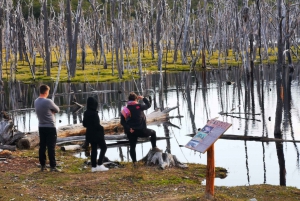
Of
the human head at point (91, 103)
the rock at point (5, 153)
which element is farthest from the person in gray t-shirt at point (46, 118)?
the rock at point (5, 153)

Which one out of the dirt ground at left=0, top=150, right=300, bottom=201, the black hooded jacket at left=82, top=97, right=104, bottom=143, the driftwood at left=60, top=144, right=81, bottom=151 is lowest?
the dirt ground at left=0, top=150, right=300, bottom=201

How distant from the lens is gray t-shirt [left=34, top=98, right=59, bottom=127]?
12.6 meters

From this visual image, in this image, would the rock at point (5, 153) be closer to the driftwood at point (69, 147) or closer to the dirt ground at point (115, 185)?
the dirt ground at point (115, 185)

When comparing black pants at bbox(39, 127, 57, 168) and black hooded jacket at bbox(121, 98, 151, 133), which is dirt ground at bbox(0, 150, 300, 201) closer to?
black pants at bbox(39, 127, 57, 168)

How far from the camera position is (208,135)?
973 centimetres

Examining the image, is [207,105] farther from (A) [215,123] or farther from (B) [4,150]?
(A) [215,123]

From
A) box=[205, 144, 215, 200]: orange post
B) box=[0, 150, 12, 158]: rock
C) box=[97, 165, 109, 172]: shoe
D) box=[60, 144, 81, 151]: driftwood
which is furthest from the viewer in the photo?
box=[60, 144, 81, 151]: driftwood

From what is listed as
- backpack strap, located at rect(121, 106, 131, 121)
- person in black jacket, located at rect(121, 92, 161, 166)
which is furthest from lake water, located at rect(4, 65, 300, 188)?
backpack strap, located at rect(121, 106, 131, 121)

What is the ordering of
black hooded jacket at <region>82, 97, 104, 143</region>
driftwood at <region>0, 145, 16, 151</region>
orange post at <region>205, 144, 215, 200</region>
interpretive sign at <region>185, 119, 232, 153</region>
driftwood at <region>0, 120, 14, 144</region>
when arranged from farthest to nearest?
driftwood at <region>0, 120, 14, 144</region>
driftwood at <region>0, 145, 16, 151</region>
black hooded jacket at <region>82, 97, 104, 143</region>
orange post at <region>205, 144, 215, 200</region>
interpretive sign at <region>185, 119, 232, 153</region>

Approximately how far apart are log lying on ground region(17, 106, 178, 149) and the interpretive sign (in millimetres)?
8180

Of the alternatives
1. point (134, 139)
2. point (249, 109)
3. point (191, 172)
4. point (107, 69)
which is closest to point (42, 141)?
point (134, 139)

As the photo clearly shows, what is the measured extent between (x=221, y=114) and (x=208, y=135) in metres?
14.7

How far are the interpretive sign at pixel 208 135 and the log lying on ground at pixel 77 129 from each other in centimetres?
818

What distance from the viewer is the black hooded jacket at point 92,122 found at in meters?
12.9
